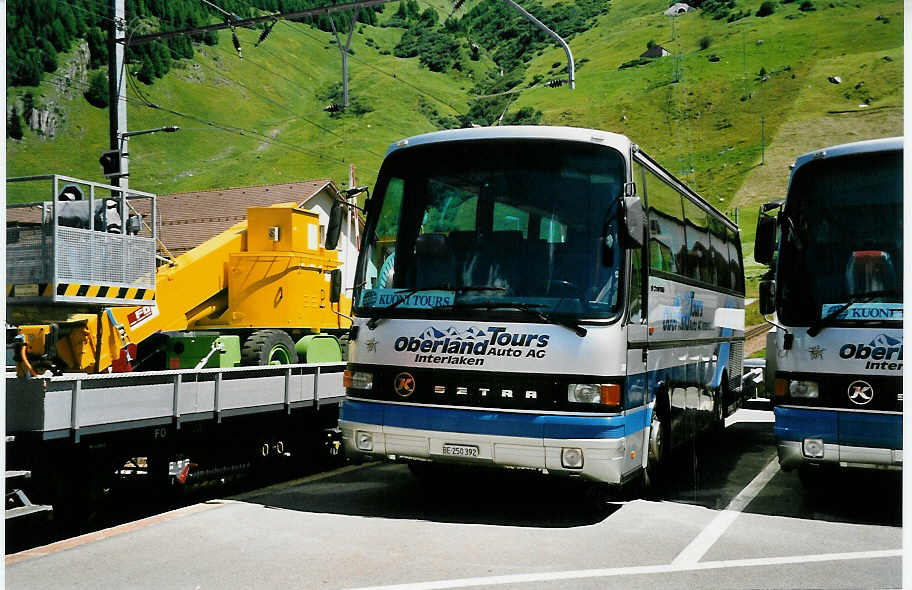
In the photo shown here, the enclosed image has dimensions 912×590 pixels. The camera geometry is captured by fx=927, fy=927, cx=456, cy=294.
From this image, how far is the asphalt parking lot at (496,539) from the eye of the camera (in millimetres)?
5512

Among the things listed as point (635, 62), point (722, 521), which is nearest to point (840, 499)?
point (722, 521)

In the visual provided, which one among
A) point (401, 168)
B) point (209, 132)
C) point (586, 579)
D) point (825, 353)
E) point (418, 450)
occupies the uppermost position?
point (209, 132)

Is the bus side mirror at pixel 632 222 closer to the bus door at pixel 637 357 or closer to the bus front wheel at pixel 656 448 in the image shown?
the bus door at pixel 637 357

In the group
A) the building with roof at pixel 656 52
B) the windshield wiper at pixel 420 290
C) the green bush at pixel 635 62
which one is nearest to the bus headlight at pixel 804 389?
the windshield wiper at pixel 420 290

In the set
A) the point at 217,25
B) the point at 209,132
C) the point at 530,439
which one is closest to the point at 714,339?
the point at 530,439

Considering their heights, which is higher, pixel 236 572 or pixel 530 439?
pixel 530 439

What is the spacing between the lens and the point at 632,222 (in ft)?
22.2

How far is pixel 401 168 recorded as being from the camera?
7633 mm

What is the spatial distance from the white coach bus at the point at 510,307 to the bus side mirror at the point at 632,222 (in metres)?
0.01

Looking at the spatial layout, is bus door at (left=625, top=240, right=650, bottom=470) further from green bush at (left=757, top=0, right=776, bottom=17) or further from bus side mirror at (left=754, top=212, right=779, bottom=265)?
green bush at (left=757, top=0, right=776, bottom=17)

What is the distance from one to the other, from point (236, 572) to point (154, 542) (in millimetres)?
1023

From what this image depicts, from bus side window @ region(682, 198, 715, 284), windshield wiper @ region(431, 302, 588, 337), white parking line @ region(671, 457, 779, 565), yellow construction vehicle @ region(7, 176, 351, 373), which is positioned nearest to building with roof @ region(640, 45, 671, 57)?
bus side window @ region(682, 198, 715, 284)

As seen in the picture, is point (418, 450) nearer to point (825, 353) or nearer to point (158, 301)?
point (825, 353)

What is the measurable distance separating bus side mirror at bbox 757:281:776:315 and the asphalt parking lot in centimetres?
157
